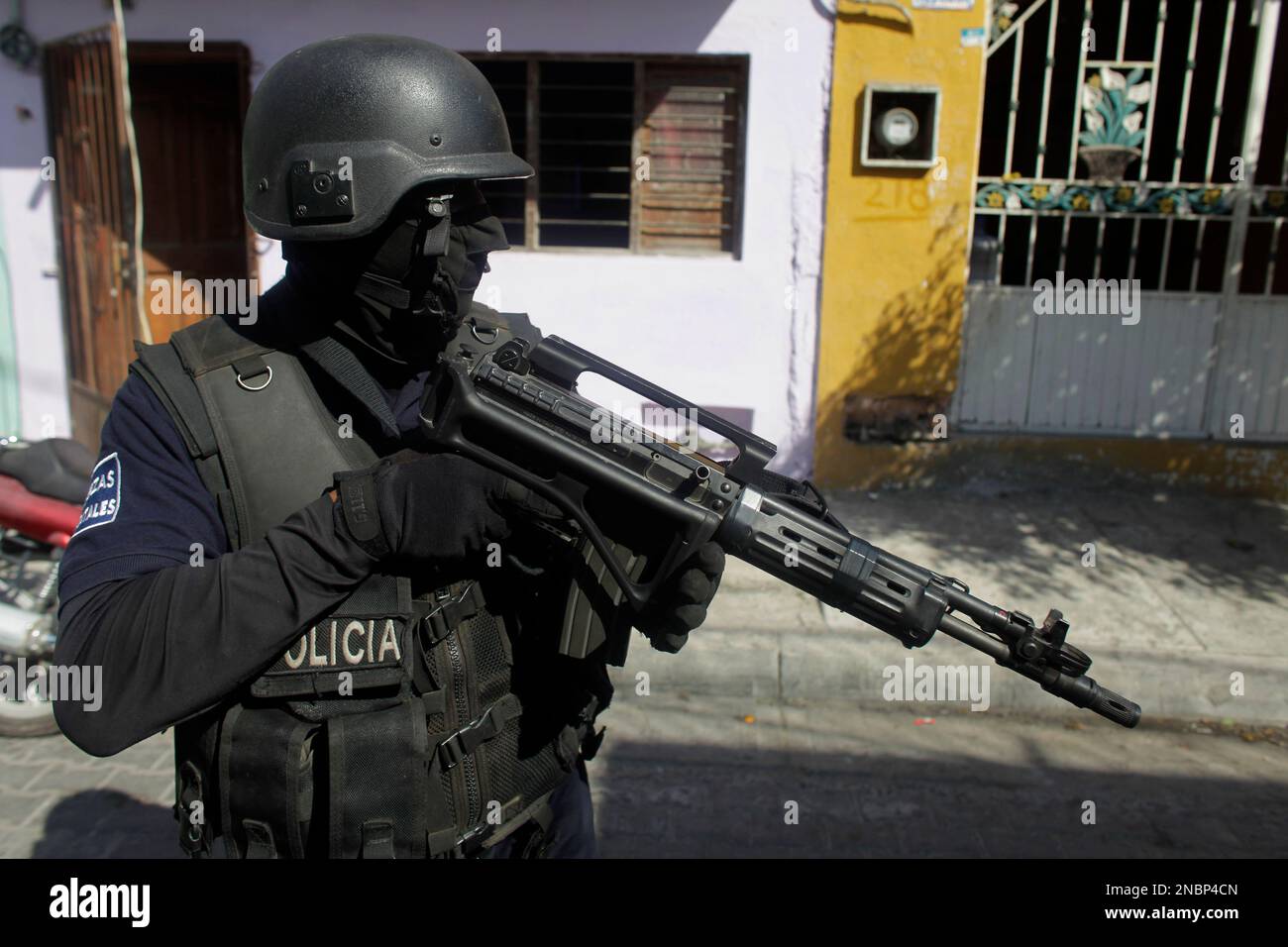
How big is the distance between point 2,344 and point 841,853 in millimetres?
6451

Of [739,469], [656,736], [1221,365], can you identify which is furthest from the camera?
[1221,365]

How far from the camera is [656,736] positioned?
416 cm

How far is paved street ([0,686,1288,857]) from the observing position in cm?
341

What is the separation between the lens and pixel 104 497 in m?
1.53

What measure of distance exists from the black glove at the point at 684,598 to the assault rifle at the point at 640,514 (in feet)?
0.07

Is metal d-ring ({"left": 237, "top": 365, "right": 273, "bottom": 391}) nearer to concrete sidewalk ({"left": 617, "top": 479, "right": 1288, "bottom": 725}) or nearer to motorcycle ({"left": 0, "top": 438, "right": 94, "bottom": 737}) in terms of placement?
motorcycle ({"left": 0, "top": 438, "right": 94, "bottom": 737})

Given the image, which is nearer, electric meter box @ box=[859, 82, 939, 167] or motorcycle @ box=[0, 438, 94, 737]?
motorcycle @ box=[0, 438, 94, 737]

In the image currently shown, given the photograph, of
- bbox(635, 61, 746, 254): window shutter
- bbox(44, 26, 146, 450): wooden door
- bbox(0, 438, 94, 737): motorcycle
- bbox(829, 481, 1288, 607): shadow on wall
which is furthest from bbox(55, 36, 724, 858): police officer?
bbox(44, 26, 146, 450): wooden door

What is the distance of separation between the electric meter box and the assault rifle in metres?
4.76

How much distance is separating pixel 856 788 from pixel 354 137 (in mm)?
2962

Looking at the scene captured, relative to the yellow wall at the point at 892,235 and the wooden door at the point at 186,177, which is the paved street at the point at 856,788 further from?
the wooden door at the point at 186,177

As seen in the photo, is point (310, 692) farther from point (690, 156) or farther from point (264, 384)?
point (690, 156)
